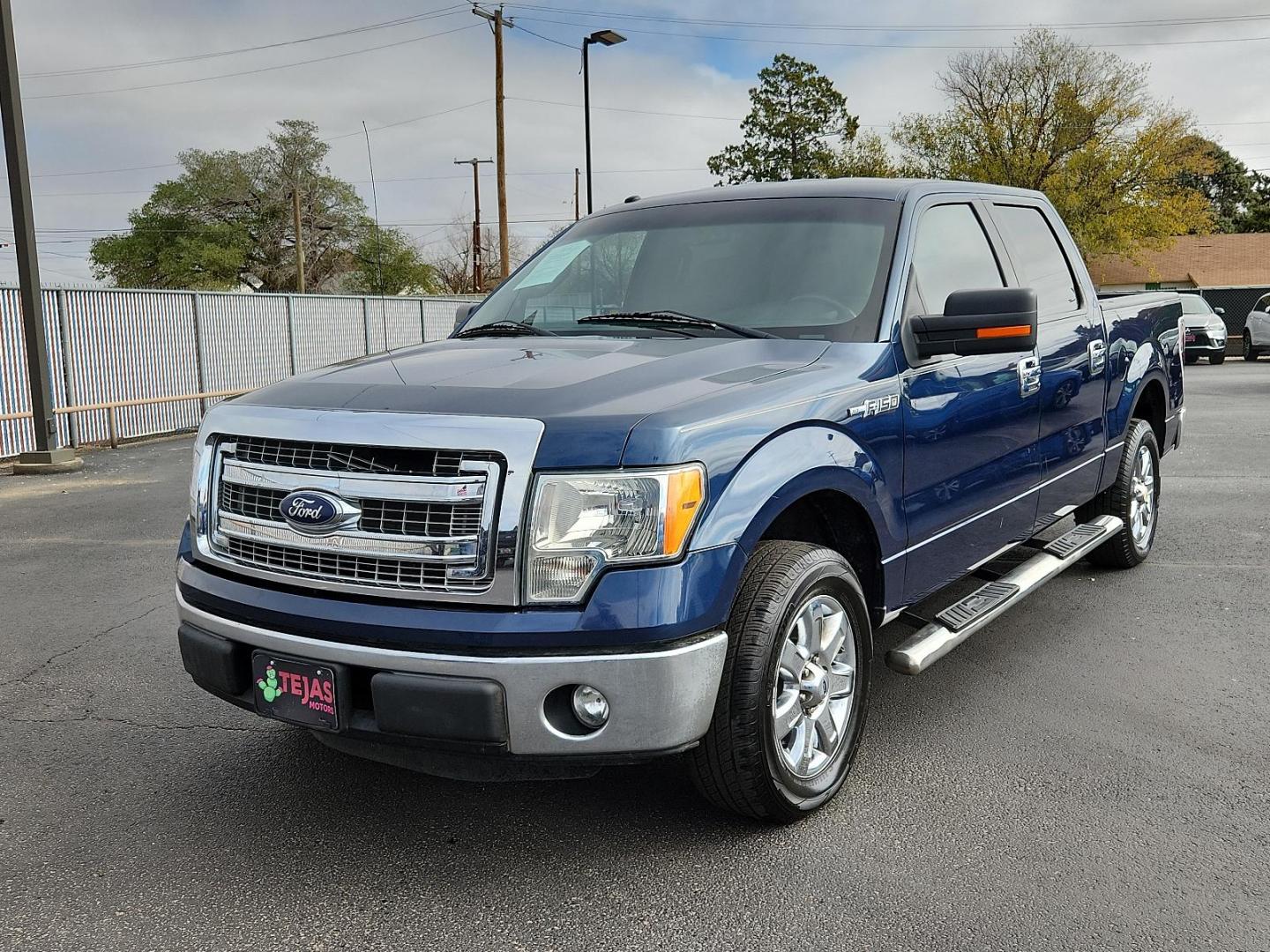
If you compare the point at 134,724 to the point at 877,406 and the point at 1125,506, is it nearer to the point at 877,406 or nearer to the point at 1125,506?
the point at 877,406

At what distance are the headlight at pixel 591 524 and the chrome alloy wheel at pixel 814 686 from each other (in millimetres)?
575

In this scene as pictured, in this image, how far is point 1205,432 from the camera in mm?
12734

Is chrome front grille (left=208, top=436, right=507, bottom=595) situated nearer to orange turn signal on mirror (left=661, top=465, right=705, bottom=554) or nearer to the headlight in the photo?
the headlight

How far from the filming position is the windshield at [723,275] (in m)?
3.69

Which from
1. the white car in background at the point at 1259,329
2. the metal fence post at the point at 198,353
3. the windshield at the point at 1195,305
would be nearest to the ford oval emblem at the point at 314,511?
the metal fence post at the point at 198,353

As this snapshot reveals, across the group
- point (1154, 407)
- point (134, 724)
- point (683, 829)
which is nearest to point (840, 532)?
point (683, 829)

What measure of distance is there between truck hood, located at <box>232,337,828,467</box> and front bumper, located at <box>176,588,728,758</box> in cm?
49

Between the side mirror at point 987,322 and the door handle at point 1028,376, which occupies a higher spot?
the side mirror at point 987,322

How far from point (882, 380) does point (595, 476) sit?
1.25m

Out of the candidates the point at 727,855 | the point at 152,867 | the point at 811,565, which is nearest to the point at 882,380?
the point at 811,565

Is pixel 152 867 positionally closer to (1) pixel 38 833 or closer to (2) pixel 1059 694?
(1) pixel 38 833

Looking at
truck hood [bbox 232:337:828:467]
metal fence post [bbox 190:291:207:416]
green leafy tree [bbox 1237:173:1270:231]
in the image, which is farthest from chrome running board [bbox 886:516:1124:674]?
green leafy tree [bbox 1237:173:1270:231]

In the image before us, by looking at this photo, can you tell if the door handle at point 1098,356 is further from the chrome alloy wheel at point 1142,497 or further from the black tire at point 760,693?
the black tire at point 760,693

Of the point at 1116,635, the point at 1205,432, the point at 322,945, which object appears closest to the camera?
the point at 322,945
